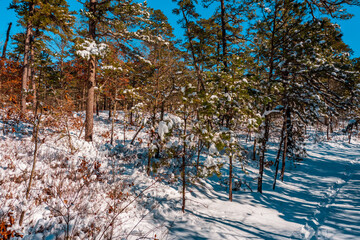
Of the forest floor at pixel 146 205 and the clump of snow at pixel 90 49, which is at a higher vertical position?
the clump of snow at pixel 90 49

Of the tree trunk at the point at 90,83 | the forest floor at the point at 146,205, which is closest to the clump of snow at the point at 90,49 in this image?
the tree trunk at the point at 90,83

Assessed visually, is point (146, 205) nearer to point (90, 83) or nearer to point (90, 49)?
point (90, 49)

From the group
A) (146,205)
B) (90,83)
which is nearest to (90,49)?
(90,83)

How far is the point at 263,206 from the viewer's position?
638 cm

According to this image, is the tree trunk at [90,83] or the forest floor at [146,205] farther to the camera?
the tree trunk at [90,83]

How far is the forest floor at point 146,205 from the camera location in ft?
12.1

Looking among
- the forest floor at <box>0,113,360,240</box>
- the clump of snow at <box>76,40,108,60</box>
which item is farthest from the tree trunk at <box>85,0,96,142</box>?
the clump of snow at <box>76,40,108,60</box>

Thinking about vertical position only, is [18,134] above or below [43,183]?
above

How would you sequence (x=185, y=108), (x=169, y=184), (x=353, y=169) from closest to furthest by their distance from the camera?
(x=185, y=108)
(x=169, y=184)
(x=353, y=169)

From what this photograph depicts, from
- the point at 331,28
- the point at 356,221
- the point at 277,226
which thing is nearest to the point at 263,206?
the point at 277,226

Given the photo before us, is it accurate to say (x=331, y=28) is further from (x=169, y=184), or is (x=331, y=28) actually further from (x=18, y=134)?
(x=18, y=134)

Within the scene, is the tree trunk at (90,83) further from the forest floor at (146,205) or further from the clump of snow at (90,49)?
the clump of snow at (90,49)

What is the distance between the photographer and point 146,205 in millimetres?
5145

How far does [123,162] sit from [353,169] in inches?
612
